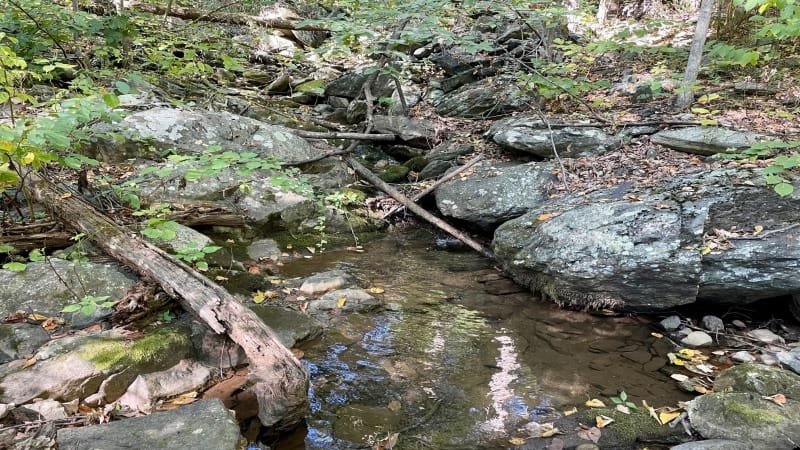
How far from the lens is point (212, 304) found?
348 cm

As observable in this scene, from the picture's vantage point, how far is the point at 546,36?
891 cm

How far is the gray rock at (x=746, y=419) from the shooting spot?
9.50 feet

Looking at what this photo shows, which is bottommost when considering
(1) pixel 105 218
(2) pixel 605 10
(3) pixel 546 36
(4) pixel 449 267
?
(4) pixel 449 267

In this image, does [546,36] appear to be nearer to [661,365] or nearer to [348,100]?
[348,100]

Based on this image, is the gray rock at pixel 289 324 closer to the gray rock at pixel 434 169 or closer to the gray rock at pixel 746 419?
Answer: the gray rock at pixel 746 419

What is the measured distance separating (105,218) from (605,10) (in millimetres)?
11975

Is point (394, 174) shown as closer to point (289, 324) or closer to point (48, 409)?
point (289, 324)

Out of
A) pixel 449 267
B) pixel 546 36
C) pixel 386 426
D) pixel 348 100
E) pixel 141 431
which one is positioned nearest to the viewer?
pixel 141 431

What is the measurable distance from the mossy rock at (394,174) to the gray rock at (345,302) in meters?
3.34

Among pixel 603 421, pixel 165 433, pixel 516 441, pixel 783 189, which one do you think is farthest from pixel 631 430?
pixel 165 433

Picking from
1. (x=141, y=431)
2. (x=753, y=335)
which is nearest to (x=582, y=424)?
(x=753, y=335)

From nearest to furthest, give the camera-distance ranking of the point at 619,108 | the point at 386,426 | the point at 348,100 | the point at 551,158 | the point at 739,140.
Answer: the point at 386,426 < the point at 739,140 < the point at 551,158 < the point at 619,108 < the point at 348,100

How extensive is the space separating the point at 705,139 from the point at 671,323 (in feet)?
8.57

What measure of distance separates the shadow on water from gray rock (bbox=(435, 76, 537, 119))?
4308mm
